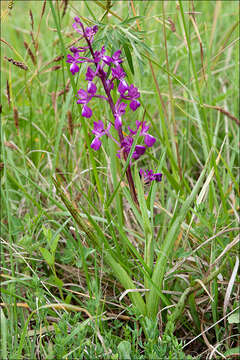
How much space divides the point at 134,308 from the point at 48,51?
212 cm

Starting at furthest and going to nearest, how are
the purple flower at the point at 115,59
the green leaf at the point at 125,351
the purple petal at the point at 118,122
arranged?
the purple petal at the point at 118,122 → the purple flower at the point at 115,59 → the green leaf at the point at 125,351

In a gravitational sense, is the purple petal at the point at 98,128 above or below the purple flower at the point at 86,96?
below

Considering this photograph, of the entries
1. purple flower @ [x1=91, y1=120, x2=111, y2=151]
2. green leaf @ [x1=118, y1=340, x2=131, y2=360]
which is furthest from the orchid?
green leaf @ [x1=118, y1=340, x2=131, y2=360]

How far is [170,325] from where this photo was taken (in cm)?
122

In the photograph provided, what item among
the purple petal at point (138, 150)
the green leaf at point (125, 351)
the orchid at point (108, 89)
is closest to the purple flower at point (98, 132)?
the orchid at point (108, 89)

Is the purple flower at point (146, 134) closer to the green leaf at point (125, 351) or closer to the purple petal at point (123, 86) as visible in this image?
the purple petal at point (123, 86)

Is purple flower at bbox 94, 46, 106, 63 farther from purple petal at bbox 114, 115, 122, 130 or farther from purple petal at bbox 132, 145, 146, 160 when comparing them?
purple petal at bbox 132, 145, 146, 160


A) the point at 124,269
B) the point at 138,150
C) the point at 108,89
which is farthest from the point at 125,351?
the point at 108,89

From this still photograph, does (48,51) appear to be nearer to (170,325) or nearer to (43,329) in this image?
(43,329)

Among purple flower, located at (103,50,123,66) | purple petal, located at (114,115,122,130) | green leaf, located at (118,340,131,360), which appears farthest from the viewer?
purple petal, located at (114,115,122,130)

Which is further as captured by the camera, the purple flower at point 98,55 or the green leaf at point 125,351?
the purple flower at point 98,55

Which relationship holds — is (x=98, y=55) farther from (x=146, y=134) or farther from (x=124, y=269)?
(x=124, y=269)

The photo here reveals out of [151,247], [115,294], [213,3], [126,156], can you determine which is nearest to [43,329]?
[115,294]

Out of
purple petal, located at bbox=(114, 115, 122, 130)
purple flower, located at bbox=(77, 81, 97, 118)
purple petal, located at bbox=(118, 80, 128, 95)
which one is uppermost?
purple petal, located at bbox=(118, 80, 128, 95)
